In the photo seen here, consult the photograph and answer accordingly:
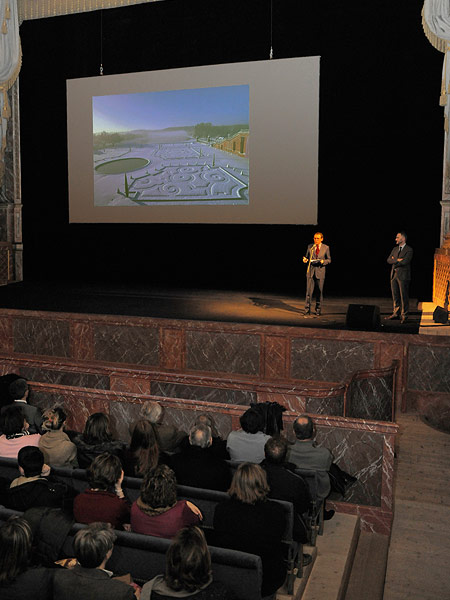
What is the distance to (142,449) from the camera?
11.7 feet

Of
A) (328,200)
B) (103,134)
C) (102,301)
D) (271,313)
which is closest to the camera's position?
(271,313)

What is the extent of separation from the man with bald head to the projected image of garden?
7.43 metres

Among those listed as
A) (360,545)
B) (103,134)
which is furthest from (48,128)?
(360,545)

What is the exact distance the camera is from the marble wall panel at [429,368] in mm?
7051

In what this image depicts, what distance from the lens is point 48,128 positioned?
12.3 m

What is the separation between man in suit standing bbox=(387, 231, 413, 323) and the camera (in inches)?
309

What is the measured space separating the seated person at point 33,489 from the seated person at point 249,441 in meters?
1.13

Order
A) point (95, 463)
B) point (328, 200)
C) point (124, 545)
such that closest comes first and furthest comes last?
point (124, 545)
point (95, 463)
point (328, 200)

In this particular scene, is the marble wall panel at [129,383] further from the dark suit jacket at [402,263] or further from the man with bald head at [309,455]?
the dark suit jacket at [402,263]

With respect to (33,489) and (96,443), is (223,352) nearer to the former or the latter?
(96,443)

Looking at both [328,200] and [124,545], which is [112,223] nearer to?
[328,200]

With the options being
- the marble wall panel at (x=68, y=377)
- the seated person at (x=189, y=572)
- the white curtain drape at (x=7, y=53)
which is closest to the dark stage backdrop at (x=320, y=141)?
the white curtain drape at (x=7, y=53)

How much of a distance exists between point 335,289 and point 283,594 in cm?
788

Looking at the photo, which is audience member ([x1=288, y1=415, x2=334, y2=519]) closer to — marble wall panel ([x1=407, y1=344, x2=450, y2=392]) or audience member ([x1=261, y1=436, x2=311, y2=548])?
audience member ([x1=261, y1=436, x2=311, y2=548])
